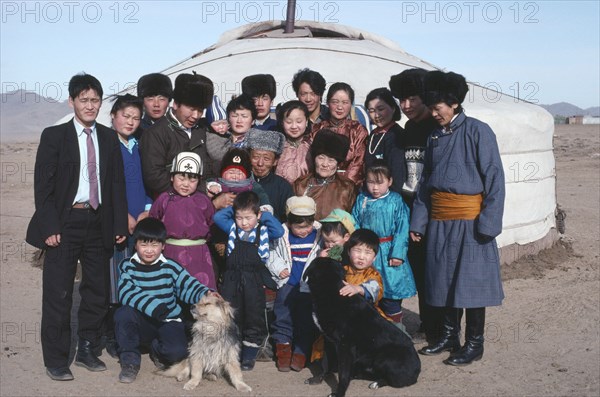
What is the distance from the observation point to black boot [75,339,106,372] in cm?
376

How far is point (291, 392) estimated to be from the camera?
3.51 metres

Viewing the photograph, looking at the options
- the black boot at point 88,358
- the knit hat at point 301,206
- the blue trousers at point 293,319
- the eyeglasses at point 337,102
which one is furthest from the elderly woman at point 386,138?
the black boot at point 88,358

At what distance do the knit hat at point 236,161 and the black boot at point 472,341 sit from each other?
54.2 inches

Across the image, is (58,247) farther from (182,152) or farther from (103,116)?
(103,116)

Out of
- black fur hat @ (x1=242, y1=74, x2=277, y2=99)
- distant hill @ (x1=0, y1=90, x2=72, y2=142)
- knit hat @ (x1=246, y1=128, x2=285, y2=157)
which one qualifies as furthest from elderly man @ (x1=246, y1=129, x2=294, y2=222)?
distant hill @ (x1=0, y1=90, x2=72, y2=142)

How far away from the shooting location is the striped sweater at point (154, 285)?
370cm

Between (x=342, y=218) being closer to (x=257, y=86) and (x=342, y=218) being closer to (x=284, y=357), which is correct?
(x=284, y=357)

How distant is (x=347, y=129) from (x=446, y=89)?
0.71 meters

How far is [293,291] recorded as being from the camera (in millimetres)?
3818

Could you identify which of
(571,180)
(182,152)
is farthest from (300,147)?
(571,180)

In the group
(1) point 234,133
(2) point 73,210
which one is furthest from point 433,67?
(2) point 73,210

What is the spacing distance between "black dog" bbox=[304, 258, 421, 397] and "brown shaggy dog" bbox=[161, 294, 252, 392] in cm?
41

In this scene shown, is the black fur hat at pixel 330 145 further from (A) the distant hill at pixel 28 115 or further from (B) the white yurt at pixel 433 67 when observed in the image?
(A) the distant hill at pixel 28 115

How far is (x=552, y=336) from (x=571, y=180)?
934 centimetres
